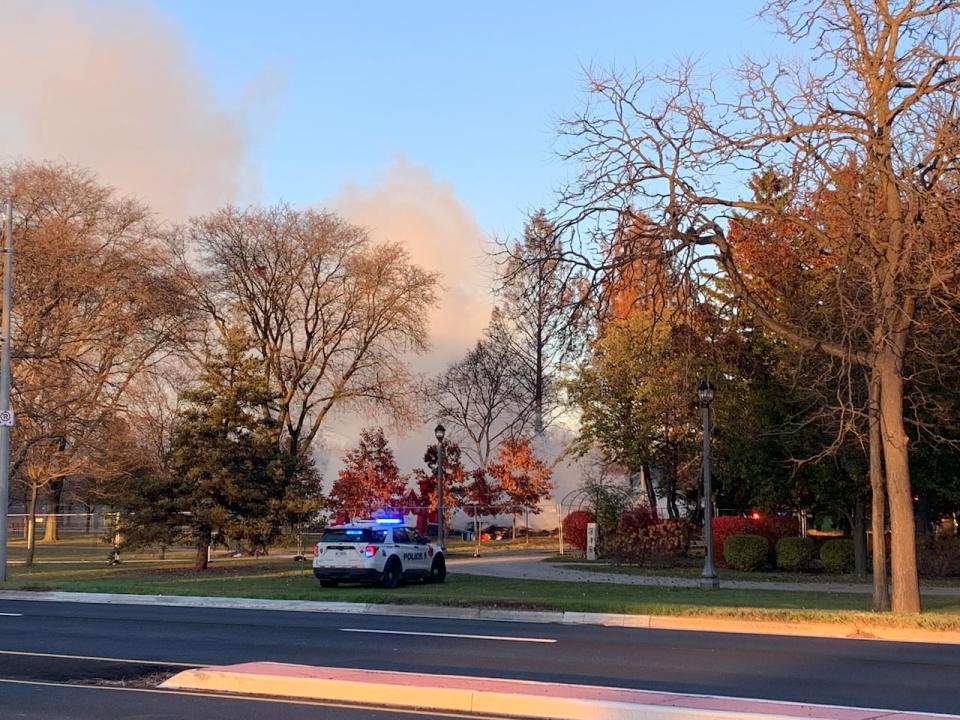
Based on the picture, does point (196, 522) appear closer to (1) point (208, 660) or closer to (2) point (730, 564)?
(2) point (730, 564)

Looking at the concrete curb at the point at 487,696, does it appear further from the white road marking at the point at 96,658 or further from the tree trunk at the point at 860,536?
the tree trunk at the point at 860,536

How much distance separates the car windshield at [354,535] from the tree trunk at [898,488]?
39.5ft

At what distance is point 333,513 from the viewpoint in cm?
5156

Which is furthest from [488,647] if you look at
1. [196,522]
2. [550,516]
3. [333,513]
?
[550,516]

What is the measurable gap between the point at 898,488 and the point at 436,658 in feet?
32.4

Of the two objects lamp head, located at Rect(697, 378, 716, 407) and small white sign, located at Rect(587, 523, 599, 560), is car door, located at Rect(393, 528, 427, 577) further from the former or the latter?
small white sign, located at Rect(587, 523, 599, 560)

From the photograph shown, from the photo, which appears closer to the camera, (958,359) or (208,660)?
(208,660)

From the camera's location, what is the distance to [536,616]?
65.2 ft

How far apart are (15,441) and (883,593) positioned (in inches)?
1145

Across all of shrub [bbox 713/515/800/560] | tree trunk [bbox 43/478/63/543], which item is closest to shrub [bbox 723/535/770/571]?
shrub [bbox 713/515/800/560]

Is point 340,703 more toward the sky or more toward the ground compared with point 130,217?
more toward the ground

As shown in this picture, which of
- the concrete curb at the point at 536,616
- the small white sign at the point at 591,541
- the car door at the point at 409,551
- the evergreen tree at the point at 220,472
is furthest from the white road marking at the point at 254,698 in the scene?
the small white sign at the point at 591,541

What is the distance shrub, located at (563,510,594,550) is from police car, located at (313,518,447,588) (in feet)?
45.2

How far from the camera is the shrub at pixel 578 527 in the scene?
40.5 metres
